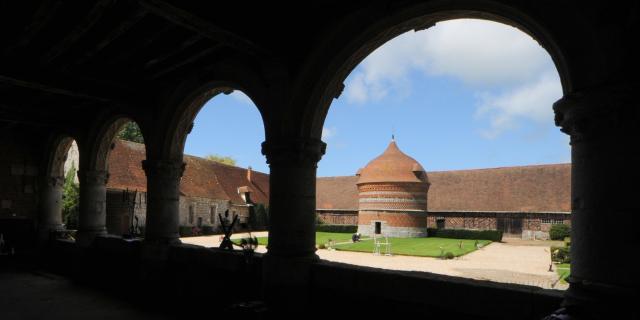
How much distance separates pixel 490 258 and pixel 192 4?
18881 mm

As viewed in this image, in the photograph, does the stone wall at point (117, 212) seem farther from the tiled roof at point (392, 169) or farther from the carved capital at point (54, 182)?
the tiled roof at point (392, 169)

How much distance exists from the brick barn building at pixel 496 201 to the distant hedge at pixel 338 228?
1574 millimetres

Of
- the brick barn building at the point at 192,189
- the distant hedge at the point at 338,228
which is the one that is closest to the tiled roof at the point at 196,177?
the brick barn building at the point at 192,189

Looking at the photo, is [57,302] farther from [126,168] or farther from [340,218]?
[340,218]

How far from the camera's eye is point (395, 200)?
31.5 meters

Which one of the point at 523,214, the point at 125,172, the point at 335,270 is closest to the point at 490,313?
the point at 335,270

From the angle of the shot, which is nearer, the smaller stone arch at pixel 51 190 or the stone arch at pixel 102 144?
the stone arch at pixel 102 144

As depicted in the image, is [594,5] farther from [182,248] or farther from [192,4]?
[182,248]

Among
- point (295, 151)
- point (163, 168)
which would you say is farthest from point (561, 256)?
point (163, 168)

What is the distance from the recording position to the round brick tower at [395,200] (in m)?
31.1

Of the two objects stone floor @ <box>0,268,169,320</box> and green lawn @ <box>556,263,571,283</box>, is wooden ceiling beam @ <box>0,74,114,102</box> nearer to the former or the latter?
stone floor @ <box>0,268,169,320</box>

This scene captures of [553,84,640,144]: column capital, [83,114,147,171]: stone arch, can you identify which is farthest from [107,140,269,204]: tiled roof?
[553,84,640,144]: column capital

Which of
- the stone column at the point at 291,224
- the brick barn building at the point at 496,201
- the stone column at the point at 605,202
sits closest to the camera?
the stone column at the point at 605,202

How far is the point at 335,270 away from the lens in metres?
4.80
